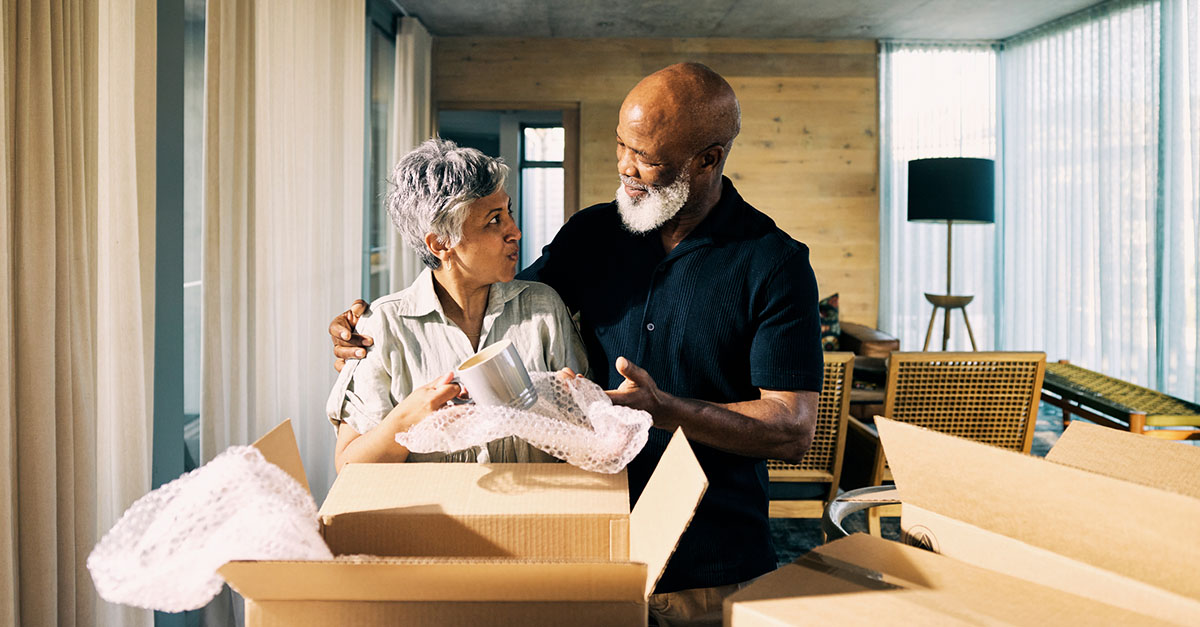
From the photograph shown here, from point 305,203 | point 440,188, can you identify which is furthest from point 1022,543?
point 305,203

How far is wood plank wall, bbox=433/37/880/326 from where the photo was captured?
635 centimetres

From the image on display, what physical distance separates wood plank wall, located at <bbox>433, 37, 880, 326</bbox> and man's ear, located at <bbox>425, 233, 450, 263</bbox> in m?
5.13

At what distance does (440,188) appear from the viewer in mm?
1274

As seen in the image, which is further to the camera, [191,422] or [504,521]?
[191,422]

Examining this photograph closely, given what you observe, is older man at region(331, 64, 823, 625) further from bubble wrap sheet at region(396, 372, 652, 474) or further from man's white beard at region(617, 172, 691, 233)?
bubble wrap sheet at region(396, 372, 652, 474)

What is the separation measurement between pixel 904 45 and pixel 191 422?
5.87 meters

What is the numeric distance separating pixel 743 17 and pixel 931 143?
6.36ft

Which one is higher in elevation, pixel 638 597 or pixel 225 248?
pixel 225 248

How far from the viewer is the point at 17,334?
5.12ft

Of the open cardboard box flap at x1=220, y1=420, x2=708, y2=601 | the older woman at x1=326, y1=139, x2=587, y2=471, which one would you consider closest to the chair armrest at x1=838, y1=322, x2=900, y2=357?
the older woman at x1=326, y1=139, x2=587, y2=471

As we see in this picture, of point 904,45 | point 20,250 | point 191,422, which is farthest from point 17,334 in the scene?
point 904,45

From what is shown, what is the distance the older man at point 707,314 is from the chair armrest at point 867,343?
389cm

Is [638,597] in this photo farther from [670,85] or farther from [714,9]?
[714,9]

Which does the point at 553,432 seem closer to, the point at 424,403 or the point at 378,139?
the point at 424,403
